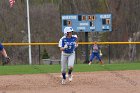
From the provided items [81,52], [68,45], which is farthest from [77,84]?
[81,52]

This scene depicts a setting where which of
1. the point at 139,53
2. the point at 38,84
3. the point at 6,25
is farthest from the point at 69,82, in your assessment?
the point at 6,25

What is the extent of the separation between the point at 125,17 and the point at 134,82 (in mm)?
33395

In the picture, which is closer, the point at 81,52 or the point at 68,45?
the point at 68,45

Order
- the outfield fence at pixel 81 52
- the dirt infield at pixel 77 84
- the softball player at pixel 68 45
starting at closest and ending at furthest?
the dirt infield at pixel 77 84
the softball player at pixel 68 45
the outfield fence at pixel 81 52

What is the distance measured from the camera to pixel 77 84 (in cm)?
1555

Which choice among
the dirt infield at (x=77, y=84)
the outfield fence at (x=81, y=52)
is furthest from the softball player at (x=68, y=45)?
the outfield fence at (x=81, y=52)

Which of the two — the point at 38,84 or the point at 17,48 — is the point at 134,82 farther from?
the point at 17,48

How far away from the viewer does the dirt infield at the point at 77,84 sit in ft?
45.8

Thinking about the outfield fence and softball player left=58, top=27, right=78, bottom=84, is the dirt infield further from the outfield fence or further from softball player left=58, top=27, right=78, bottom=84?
the outfield fence

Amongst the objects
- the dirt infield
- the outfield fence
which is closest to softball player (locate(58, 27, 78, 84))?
the dirt infield

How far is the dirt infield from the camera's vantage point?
14.0m

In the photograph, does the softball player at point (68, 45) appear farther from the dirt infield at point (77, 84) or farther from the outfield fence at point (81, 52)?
the outfield fence at point (81, 52)

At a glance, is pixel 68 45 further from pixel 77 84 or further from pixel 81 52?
pixel 81 52

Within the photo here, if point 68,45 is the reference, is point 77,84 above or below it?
below
